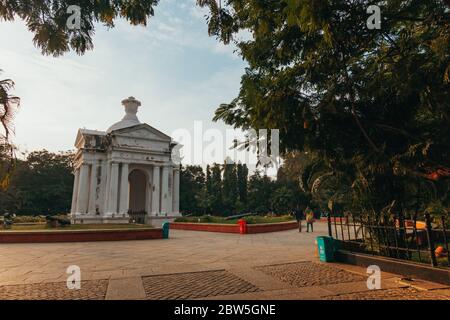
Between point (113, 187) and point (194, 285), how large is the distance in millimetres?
27767

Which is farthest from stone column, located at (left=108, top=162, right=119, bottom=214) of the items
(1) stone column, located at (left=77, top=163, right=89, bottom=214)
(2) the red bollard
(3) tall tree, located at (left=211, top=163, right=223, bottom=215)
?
(3) tall tree, located at (left=211, top=163, right=223, bottom=215)

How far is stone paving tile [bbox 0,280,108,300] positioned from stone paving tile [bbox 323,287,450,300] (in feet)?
14.0

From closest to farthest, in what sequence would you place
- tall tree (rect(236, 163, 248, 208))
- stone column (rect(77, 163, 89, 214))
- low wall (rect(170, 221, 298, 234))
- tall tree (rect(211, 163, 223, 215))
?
low wall (rect(170, 221, 298, 234))
stone column (rect(77, 163, 89, 214))
tall tree (rect(211, 163, 223, 215))
tall tree (rect(236, 163, 248, 208))

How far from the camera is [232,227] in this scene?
2088 centimetres

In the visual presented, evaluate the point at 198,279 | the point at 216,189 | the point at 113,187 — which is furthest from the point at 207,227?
the point at 216,189

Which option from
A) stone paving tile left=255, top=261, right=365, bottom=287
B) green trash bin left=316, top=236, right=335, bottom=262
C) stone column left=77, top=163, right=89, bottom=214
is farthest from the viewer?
stone column left=77, top=163, right=89, bottom=214

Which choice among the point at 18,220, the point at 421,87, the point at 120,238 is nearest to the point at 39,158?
the point at 18,220

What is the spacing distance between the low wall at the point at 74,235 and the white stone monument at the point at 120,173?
49.5 ft

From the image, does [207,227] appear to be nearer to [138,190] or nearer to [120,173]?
[120,173]

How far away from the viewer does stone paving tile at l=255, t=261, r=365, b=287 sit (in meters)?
6.42

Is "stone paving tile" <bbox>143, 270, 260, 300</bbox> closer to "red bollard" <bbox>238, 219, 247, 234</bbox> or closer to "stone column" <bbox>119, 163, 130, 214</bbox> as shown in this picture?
"red bollard" <bbox>238, 219, 247, 234</bbox>

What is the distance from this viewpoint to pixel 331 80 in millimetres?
7691
